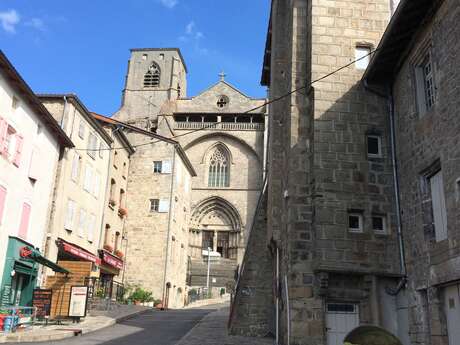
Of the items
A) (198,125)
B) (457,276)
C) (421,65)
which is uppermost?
(198,125)

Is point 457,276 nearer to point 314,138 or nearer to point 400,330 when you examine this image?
point 400,330

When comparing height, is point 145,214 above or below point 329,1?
below

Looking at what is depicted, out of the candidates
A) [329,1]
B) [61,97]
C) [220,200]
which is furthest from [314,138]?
[220,200]

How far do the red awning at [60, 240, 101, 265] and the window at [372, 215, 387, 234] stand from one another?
1330cm

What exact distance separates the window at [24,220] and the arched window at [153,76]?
124 ft

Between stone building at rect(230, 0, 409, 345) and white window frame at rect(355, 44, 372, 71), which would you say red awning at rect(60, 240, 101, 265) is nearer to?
stone building at rect(230, 0, 409, 345)

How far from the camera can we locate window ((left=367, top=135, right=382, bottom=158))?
12.1 m

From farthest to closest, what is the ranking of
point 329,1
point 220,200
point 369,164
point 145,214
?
1. point 220,200
2. point 145,214
3. point 329,1
4. point 369,164

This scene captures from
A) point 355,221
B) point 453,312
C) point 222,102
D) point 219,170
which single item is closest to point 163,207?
point 219,170

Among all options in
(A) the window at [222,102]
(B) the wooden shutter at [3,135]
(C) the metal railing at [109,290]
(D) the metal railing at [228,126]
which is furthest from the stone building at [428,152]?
(A) the window at [222,102]

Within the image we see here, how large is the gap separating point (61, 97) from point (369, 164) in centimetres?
1422

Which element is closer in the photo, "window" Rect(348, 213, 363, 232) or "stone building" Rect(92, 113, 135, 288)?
"window" Rect(348, 213, 363, 232)

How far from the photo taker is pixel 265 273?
15938 millimetres

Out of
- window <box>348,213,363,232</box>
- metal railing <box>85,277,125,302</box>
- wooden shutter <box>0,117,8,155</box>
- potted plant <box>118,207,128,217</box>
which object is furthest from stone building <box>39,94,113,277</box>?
window <box>348,213,363,232</box>
